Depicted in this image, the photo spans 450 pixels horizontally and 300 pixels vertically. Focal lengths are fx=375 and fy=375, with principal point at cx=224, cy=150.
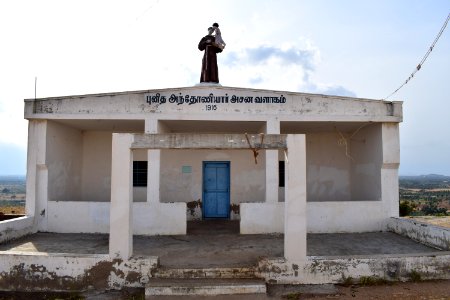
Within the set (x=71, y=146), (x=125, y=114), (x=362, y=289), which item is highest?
(x=125, y=114)

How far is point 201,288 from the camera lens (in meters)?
6.14

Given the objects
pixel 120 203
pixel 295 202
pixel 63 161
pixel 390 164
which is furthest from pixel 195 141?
pixel 390 164

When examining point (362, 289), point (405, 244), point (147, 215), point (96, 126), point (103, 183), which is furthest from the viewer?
point (103, 183)

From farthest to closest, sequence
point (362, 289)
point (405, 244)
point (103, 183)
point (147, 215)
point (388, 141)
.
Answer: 1. point (103, 183)
2. point (388, 141)
3. point (147, 215)
4. point (405, 244)
5. point (362, 289)

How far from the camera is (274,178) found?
406 inches

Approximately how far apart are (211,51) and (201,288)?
821cm

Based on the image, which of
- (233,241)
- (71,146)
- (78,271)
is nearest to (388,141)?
(233,241)

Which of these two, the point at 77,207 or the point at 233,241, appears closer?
the point at 233,241

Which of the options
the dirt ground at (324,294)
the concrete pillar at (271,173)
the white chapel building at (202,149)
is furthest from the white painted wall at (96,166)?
the dirt ground at (324,294)

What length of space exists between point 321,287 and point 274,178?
412 cm

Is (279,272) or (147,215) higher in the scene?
(147,215)

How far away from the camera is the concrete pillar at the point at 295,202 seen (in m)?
6.74

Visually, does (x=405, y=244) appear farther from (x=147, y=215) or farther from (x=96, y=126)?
(x=96, y=126)

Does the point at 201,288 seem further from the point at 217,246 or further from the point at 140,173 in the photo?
the point at 140,173
